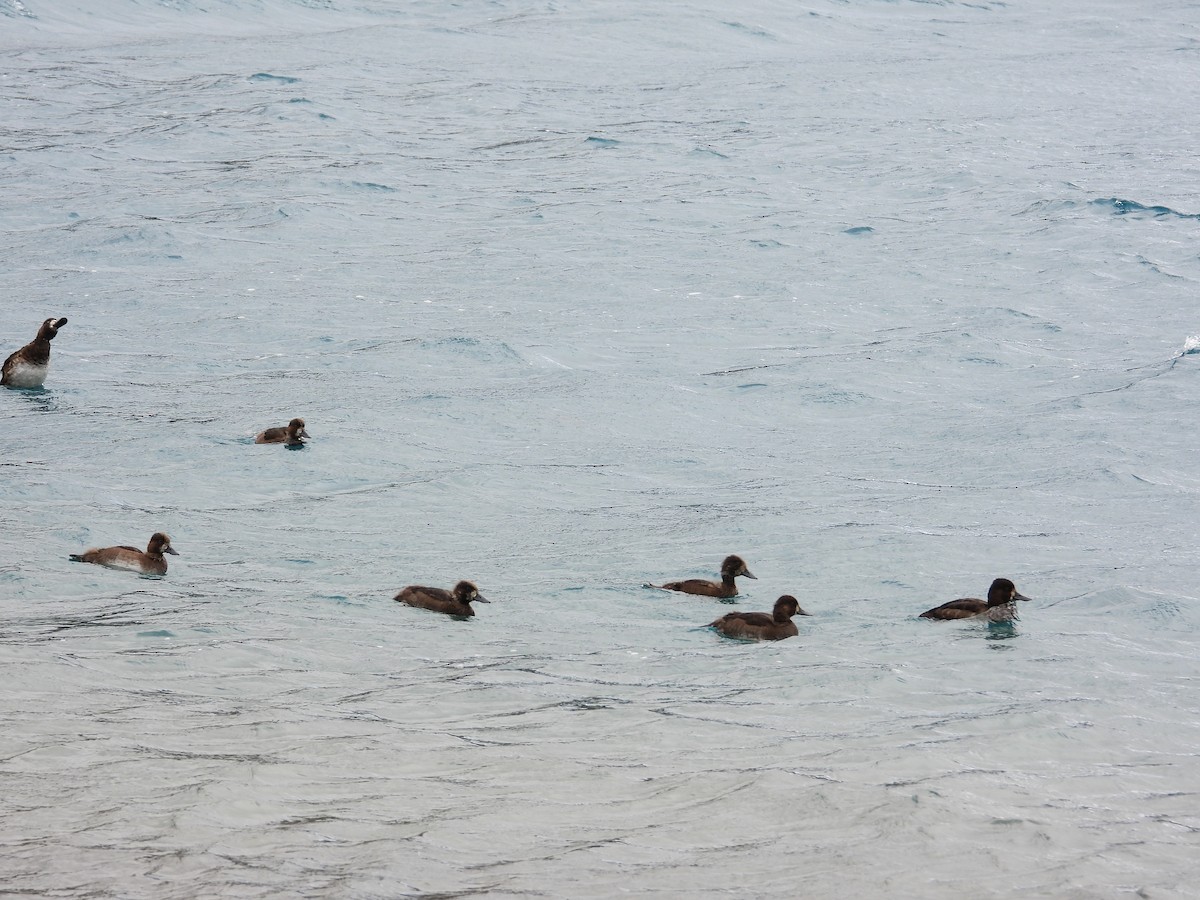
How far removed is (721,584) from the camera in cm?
1087

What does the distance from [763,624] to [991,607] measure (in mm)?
1533

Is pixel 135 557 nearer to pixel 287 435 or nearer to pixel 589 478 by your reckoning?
pixel 287 435

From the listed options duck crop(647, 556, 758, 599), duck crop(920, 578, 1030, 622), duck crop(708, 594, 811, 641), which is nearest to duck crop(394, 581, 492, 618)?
duck crop(647, 556, 758, 599)

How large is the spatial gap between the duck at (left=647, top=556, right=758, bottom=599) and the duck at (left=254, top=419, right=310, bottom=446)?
415 cm

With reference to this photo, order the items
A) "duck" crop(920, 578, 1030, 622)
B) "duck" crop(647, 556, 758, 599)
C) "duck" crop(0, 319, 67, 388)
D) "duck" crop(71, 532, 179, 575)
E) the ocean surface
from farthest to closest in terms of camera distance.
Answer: "duck" crop(0, 319, 67, 388) < "duck" crop(647, 556, 758, 599) < "duck" crop(71, 532, 179, 575) < "duck" crop(920, 578, 1030, 622) < the ocean surface

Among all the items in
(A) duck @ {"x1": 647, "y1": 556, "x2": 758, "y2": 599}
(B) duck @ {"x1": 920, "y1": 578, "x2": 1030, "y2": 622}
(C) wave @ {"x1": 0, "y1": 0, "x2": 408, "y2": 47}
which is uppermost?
(C) wave @ {"x1": 0, "y1": 0, "x2": 408, "y2": 47}

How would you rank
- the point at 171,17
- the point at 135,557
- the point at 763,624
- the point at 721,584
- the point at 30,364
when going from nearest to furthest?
the point at 763,624 < the point at 135,557 < the point at 721,584 < the point at 30,364 < the point at 171,17

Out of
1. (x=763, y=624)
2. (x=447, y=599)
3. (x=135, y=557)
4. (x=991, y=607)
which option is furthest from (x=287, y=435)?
(x=991, y=607)

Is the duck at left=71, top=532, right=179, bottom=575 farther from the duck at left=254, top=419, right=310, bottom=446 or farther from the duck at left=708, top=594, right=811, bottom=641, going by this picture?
the duck at left=708, top=594, right=811, bottom=641

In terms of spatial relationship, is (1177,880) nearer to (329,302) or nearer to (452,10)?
(329,302)

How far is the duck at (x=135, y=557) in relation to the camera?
10426mm

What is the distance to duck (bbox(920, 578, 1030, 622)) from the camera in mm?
10273

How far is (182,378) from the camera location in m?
16.1

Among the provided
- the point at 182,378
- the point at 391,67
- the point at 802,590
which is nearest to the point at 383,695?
the point at 802,590
